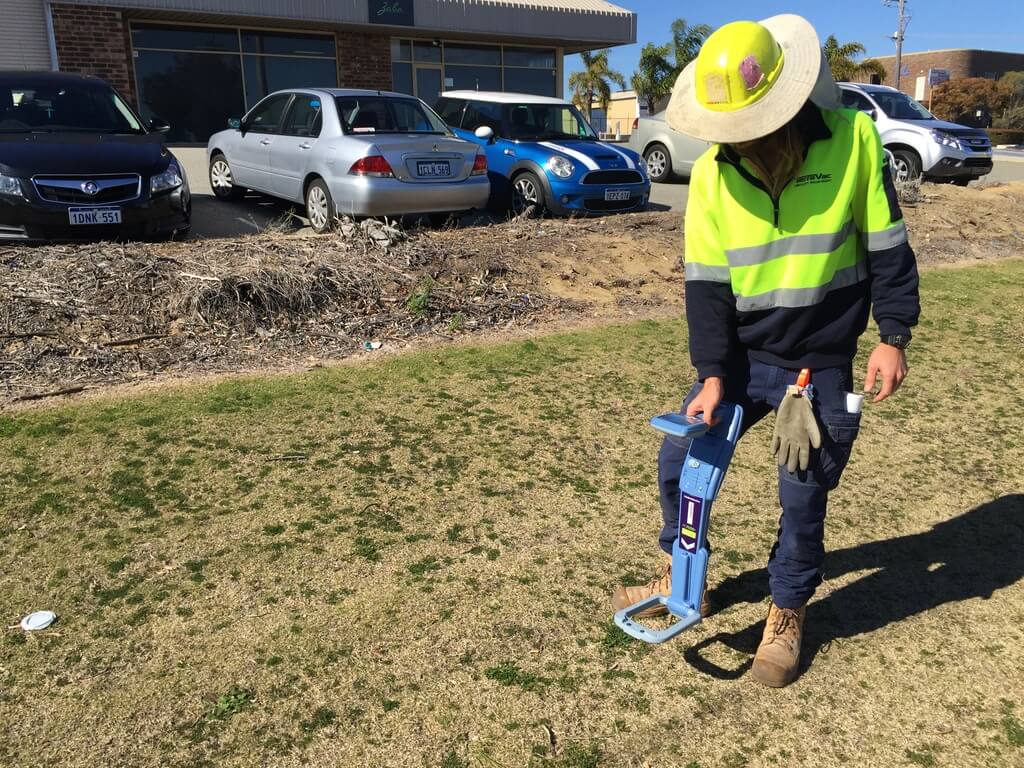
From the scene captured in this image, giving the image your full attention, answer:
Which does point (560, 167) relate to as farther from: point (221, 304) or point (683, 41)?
point (683, 41)

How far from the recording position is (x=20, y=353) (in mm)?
5227

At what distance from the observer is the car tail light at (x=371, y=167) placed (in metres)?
8.42

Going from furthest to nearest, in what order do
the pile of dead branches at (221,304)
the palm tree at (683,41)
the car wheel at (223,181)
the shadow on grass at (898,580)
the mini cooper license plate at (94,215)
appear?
the palm tree at (683,41), the car wheel at (223,181), the mini cooper license plate at (94,215), the pile of dead branches at (221,304), the shadow on grass at (898,580)

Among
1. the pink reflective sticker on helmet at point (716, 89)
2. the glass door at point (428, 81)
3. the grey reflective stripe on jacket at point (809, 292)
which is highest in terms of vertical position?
the glass door at point (428, 81)

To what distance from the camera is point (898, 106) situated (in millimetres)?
14969

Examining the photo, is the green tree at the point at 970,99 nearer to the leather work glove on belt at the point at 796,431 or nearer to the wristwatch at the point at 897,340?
the wristwatch at the point at 897,340

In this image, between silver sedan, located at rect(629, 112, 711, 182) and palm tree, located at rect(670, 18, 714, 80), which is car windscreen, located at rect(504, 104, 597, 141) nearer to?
silver sedan, located at rect(629, 112, 711, 182)

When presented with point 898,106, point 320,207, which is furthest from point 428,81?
point 320,207

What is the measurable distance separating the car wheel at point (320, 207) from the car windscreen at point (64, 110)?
172 cm

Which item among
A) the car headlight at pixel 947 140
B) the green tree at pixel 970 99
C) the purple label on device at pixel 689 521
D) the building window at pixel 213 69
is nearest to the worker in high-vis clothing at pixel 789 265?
the purple label on device at pixel 689 521

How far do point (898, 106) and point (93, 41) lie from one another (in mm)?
15750

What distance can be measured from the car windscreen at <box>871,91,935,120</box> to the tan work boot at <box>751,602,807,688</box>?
14206 millimetres

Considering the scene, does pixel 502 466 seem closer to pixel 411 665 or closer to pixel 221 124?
pixel 411 665

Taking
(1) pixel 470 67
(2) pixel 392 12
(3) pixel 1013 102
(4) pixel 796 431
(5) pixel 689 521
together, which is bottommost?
(5) pixel 689 521
